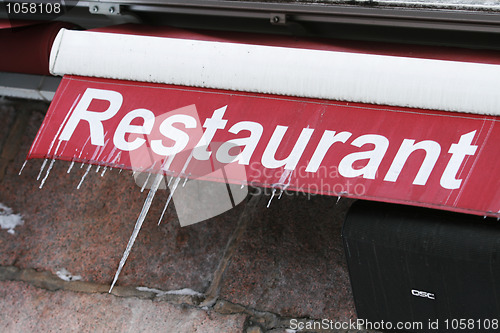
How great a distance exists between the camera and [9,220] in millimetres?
3908

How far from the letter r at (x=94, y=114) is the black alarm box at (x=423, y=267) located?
4.10 ft

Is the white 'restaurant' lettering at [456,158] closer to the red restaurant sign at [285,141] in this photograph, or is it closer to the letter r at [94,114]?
the red restaurant sign at [285,141]

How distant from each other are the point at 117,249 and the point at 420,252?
1900mm

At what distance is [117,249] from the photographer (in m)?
3.62

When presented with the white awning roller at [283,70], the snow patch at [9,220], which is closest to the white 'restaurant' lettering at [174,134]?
the white awning roller at [283,70]

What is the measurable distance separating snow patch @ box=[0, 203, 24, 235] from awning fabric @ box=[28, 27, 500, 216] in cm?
111

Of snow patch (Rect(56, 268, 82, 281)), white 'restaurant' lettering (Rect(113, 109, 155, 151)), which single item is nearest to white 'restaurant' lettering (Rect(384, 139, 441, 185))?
white 'restaurant' lettering (Rect(113, 109, 155, 151))

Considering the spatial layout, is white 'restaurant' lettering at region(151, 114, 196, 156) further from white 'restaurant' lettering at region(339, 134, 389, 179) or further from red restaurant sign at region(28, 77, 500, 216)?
white 'restaurant' lettering at region(339, 134, 389, 179)

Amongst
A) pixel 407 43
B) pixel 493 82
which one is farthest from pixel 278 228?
pixel 493 82

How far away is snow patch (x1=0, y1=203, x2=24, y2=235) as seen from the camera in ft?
12.7

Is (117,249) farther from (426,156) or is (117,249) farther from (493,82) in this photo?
(493,82)

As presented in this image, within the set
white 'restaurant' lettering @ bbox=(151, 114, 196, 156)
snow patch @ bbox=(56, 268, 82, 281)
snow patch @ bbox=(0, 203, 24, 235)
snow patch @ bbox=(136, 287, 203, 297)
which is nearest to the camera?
white 'restaurant' lettering @ bbox=(151, 114, 196, 156)

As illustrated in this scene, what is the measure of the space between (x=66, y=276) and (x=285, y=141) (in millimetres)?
1734

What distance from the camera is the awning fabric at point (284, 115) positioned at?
2.50 meters
